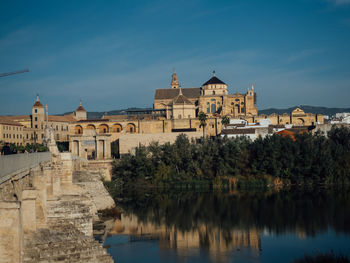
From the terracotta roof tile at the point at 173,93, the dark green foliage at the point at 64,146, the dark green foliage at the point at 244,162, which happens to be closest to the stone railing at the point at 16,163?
the dark green foliage at the point at 244,162

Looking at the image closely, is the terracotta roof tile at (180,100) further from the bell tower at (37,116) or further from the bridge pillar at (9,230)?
the bridge pillar at (9,230)

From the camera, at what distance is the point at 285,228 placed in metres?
22.9

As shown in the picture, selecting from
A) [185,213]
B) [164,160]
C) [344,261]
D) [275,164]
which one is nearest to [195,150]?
[164,160]

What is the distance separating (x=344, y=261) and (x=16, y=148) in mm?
35768

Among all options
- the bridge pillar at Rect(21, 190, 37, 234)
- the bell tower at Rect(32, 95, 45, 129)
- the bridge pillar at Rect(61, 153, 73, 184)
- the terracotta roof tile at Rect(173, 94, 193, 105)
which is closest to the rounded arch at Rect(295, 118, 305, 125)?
the terracotta roof tile at Rect(173, 94, 193, 105)

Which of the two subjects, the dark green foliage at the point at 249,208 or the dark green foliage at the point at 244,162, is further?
the dark green foliage at the point at 244,162

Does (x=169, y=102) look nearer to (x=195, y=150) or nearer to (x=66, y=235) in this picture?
→ (x=195, y=150)

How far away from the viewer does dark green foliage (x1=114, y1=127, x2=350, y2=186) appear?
38.9m

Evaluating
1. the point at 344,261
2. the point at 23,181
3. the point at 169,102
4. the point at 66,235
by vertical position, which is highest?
the point at 169,102

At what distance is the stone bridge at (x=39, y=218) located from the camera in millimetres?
9148

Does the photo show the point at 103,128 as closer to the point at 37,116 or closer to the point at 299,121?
the point at 37,116

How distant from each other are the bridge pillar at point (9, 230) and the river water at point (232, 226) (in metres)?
8.83

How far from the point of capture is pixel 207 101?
63406mm

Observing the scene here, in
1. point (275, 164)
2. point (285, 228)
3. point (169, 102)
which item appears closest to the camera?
point (285, 228)
